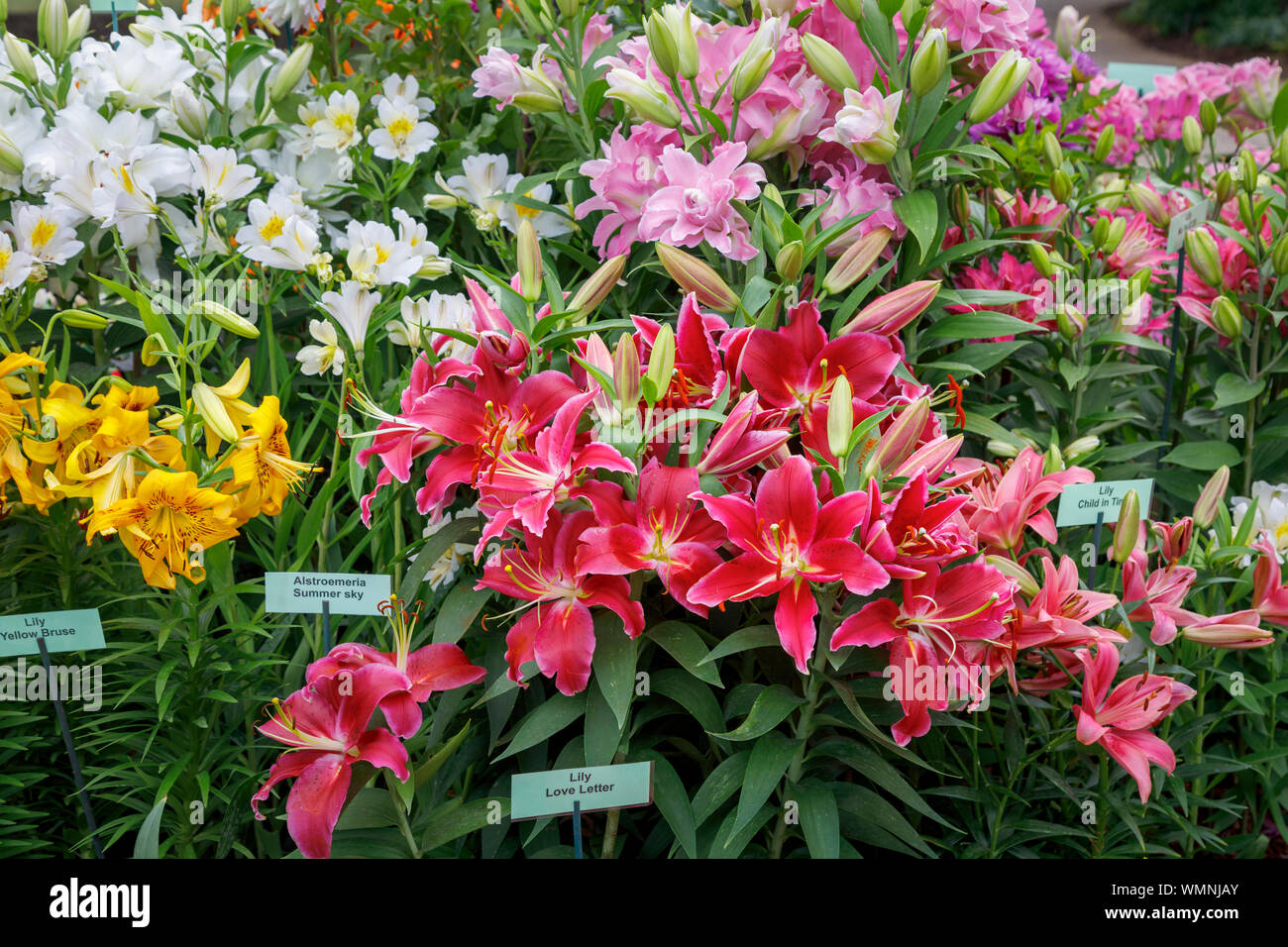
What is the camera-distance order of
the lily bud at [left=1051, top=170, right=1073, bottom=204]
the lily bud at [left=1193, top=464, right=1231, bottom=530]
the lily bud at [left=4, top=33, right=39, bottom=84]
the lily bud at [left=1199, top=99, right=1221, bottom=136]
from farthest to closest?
1. the lily bud at [left=1199, top=99, right=1221, bottom=136]
2. the lily bud at [left=1051, top=170, right=1073, bottom=204]
3. the lily bud at [left=4, top=33, right=39, bottom=84]
4. the lily bud at [left=1193, top=464, right=1231, bottom=530]

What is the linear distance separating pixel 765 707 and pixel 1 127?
3.52 ft

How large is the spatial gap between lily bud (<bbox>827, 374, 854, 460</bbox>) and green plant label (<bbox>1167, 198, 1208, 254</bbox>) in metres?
0.85

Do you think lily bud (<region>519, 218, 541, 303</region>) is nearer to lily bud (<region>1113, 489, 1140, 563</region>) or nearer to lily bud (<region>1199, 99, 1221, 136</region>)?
lily bud (<region>1113, 489, 1140, 563</region>)

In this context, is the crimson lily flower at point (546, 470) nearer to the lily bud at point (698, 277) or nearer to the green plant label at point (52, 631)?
the lily bud at point (698, 277)

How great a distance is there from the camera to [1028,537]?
122 cm

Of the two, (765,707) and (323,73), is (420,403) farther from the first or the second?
(323,73)

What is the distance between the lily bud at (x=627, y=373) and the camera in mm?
812

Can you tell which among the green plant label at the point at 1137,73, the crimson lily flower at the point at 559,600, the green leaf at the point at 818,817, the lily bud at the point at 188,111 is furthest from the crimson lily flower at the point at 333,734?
the green plant label at the point at 1137,73

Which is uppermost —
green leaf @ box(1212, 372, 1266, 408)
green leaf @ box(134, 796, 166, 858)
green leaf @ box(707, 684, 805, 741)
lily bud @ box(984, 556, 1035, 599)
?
green leaf @ box(1212, 372, 1266, 408)

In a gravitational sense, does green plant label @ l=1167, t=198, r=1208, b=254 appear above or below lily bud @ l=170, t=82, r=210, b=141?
below

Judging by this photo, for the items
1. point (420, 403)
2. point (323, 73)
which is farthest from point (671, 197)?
point (323, 73)

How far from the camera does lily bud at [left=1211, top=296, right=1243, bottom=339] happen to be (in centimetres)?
124

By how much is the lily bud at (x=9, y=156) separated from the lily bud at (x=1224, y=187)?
1.52m

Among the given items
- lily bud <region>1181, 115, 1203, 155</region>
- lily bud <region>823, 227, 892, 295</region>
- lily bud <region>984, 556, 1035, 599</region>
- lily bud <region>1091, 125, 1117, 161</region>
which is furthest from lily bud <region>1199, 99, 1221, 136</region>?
lily bud <region>984, 556, 1035, 599</region>
